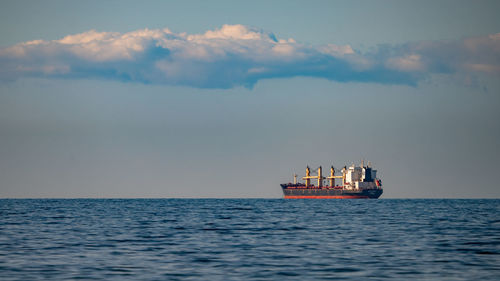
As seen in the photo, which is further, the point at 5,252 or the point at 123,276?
the point at 5,252

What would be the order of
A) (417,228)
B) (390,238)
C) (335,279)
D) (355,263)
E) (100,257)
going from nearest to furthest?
(335,279), (355,263), (100,257), (390,238), (417,228)

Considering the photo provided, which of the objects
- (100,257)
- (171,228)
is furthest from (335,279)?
(171,228)

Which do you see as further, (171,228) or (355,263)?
(171,228)

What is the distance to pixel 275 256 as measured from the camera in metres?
34.9

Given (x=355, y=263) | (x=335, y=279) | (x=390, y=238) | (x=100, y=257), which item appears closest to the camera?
(x=335, y=279)

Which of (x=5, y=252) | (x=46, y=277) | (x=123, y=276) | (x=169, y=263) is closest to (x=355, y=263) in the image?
(x=169, y=263)

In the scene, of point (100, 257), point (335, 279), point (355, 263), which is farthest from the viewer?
point (100, 257)

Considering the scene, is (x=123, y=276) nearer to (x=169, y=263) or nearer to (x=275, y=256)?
(x=169, y=263)

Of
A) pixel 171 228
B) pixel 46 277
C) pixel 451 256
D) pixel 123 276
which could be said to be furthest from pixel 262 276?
pixel 171 228

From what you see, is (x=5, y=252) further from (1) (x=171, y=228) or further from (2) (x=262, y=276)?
(1) (x=171, y=228)

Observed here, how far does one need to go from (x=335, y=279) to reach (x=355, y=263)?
484cm

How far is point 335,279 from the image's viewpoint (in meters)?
27.3

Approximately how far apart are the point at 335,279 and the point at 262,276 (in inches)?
122

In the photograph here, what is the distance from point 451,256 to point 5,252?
24.0m
